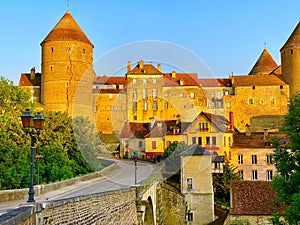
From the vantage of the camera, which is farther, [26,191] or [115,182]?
[115,182]

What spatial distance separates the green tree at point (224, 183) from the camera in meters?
34.0

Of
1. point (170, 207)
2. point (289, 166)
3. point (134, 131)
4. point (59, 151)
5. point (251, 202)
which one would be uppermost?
point (134, 131)

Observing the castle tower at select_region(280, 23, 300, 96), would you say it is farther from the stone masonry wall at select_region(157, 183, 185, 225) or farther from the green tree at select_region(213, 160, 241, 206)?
the stone masonry wall at select_region(157, 183, 185, 225)

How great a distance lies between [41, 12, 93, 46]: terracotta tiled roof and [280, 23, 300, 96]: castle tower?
93.3 feet

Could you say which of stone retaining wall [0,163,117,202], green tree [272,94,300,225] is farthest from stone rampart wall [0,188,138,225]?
green tree [272,94,300,225]

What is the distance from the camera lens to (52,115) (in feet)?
95.0

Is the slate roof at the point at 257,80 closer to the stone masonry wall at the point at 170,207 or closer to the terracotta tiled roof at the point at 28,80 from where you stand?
the terracotta tiled roof at the point at 28,80

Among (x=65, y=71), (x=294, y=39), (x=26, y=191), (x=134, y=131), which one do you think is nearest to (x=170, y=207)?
(x=26, y=191)

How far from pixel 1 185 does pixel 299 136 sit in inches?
509

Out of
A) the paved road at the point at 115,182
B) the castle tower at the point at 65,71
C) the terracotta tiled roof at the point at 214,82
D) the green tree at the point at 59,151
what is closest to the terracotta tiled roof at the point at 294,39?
the terracotta tiled roof at the point at 214,82

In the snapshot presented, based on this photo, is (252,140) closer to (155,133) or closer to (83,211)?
(155,133)

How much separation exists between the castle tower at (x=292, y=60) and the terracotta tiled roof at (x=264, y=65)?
8.24m

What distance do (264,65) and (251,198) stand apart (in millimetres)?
52062

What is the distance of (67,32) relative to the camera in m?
53.5
